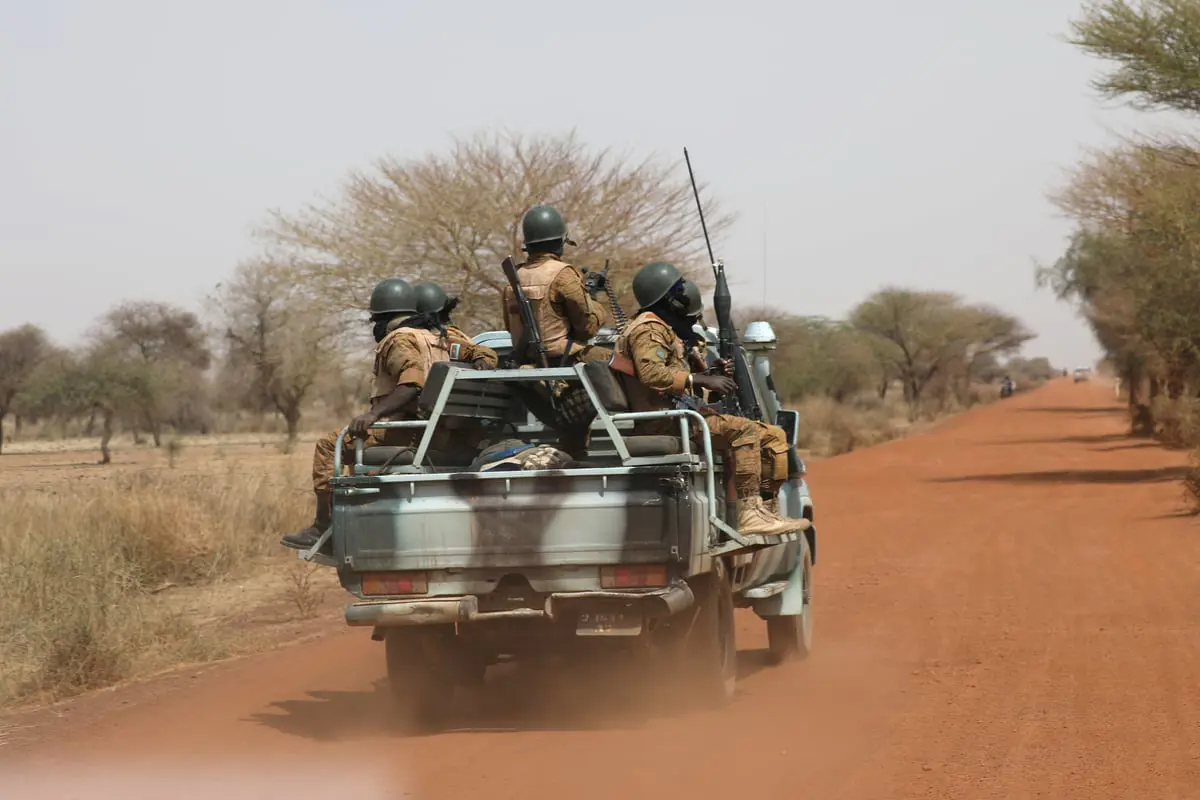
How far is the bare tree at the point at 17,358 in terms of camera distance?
5178cm

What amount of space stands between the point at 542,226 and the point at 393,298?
3.34ft

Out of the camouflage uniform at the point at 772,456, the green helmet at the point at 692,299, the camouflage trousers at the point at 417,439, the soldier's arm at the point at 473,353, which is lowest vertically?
the camouflage uniform at the point at 772,456

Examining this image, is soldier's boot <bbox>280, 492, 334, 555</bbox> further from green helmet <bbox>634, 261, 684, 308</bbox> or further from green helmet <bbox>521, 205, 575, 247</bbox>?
green helmet <bbox>634, 261, 684, 308</bbox>

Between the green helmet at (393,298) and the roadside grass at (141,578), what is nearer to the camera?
the green helmet at (393,298)

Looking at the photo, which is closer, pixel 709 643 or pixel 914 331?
pixel 709 643

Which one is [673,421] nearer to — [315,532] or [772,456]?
[772,456]

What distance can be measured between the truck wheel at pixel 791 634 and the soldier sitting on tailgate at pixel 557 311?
205cm

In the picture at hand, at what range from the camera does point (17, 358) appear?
182 ft

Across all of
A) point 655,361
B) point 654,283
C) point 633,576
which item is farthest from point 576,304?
point 633,576

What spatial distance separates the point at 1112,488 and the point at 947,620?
42.8 ft

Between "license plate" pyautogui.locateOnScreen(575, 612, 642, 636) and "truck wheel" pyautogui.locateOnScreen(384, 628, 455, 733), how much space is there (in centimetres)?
105

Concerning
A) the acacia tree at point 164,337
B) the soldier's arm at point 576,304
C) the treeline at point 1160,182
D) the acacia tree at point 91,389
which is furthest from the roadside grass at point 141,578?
the acacia tree at point 164,337

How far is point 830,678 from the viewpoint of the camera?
9.29m

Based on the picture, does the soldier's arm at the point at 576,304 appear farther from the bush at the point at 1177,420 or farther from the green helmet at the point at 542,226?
the bush at the point at 1177,420
